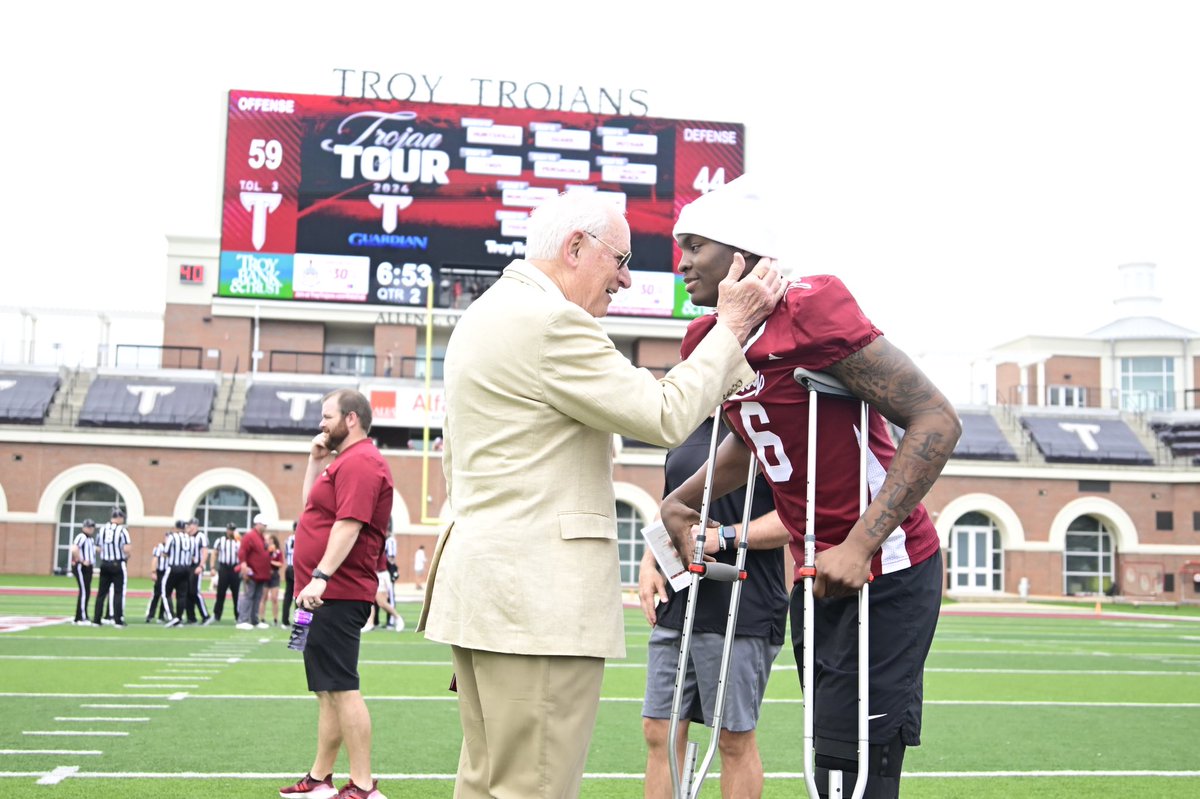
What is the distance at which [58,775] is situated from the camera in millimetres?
6750

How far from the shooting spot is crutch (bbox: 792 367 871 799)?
3496 millimetres

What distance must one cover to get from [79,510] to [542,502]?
38.6 meters

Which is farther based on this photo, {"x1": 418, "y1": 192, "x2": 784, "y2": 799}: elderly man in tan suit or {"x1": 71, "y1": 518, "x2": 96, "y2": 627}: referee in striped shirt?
{"x1": 71, "y1": 518, "x2": 96, "y2": 627}: referee in striped shirt

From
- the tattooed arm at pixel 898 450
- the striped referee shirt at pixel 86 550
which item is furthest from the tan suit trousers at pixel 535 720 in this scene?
the striped referee shirt at pixel 86 550

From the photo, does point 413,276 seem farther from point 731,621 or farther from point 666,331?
point 731,621

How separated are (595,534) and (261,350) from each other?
43.8 metres

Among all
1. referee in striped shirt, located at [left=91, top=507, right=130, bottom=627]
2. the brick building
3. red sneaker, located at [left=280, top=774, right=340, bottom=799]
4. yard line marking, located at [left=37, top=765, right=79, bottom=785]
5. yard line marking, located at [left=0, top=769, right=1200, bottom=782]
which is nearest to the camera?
red sneaker, located at [left=280, top=774, right=340, bottom=799]

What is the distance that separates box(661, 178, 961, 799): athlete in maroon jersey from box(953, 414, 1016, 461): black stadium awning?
3956 cm

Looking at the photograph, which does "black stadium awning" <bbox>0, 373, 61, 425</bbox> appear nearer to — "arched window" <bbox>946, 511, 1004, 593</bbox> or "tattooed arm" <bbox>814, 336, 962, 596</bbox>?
"arched window" <bbox>946, 511, 1004, 593</bbox>

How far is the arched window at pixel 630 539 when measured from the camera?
1608 inches

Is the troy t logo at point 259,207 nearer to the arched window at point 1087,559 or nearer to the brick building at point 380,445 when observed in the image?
the brick building at point 380,445

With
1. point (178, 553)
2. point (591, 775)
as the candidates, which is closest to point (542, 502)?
point (591, 775)

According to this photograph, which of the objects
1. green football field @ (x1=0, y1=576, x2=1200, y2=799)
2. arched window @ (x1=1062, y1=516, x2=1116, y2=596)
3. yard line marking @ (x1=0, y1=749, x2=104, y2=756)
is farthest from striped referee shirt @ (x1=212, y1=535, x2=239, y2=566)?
arched window @ (x1=1062, y1=516, x2=1116, y2=596)

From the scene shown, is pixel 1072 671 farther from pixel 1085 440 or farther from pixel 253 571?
pixel 1085 440
